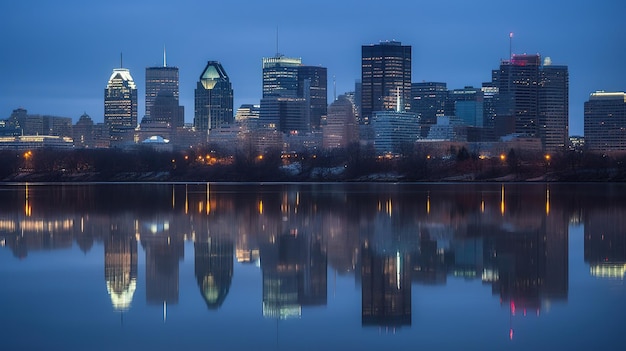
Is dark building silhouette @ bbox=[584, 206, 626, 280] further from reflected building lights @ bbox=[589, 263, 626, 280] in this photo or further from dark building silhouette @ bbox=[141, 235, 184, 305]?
dark building silhouette @ bbox=[141, 235, 184, 305]

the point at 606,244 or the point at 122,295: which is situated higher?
the point at 606,244

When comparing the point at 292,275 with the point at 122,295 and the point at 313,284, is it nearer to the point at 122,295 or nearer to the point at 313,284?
the point at 313,284

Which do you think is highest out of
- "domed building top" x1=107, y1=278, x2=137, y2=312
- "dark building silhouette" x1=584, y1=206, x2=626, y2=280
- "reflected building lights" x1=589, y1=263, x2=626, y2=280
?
"dark building silhouette" x1=584, y1=206, x2=626, y2=280

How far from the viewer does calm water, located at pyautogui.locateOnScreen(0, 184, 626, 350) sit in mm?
12836

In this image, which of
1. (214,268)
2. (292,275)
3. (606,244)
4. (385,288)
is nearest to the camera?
(385,288)

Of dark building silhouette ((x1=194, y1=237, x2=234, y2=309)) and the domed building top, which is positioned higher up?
dark building silhouette ((x1=194, y1=237, x2=234, y2=309))

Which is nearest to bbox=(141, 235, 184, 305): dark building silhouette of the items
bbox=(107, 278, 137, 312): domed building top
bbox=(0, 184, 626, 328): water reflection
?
bbox=(0, 184, 626, 328): water reflection

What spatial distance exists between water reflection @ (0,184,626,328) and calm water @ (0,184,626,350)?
0.20 feet

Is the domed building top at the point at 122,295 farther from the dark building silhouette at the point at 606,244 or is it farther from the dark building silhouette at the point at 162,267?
the dark building silhouette at the point at 606,244

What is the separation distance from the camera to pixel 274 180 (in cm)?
11500

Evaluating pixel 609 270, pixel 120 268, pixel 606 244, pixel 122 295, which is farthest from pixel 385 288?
pixel 606 244

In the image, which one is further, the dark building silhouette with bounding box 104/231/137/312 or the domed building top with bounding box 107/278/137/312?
the dark building silhouette with bounding box 104/231/137/312

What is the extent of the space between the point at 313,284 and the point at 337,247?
5.62 m

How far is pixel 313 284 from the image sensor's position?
56.5 feet
